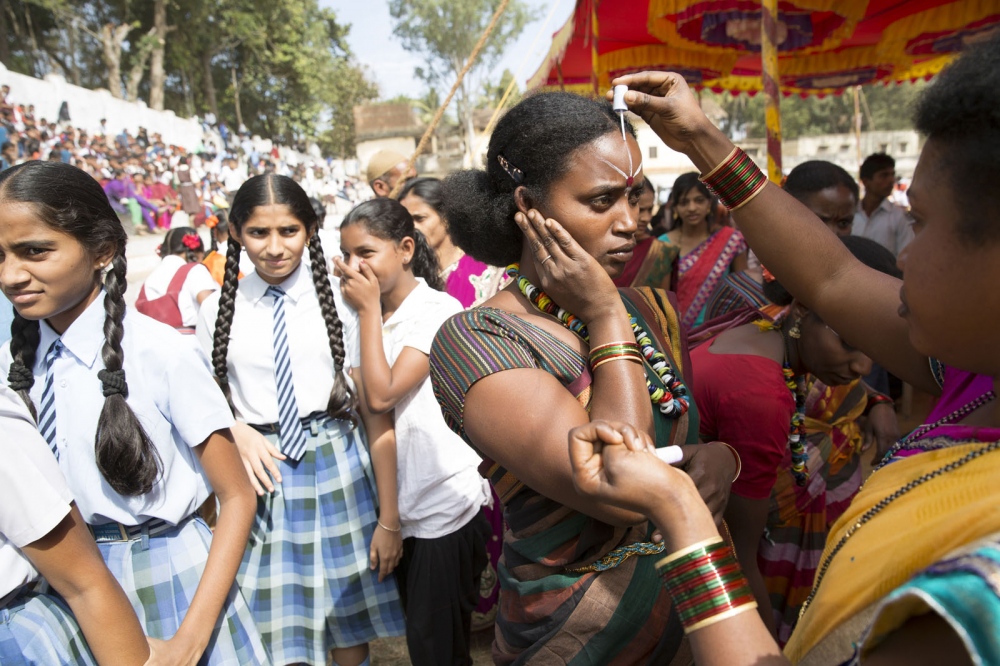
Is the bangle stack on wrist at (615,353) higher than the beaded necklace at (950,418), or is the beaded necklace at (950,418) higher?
the bangle stack on wrist at (615,353)

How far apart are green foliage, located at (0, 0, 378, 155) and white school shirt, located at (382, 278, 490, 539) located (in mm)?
Result: 32490

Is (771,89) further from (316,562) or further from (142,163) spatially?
(142,163)

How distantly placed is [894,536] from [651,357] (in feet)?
2.47

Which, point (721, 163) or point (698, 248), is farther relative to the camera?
point (698, 248)

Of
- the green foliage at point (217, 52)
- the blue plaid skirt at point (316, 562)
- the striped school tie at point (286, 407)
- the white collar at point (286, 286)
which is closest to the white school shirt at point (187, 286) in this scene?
the white collar at point (286, 286)

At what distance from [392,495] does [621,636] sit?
1299mm

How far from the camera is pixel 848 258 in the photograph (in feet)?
5.04

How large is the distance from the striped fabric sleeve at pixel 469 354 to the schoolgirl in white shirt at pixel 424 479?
3.49 feet

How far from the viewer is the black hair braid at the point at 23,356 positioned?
68.5 inches

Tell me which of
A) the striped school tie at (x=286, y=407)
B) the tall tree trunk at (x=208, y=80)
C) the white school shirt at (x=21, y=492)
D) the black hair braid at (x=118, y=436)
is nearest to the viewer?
the white school shirt at (x=21, y=492)

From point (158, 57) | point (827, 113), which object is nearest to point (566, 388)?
point (158, 57)

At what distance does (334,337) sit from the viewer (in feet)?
8.66

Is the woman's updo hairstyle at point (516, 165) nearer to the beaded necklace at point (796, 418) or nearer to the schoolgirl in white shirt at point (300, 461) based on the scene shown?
the beaded necklace at point (796, 418)

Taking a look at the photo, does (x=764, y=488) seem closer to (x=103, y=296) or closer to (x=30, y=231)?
(x=103, y=296)
